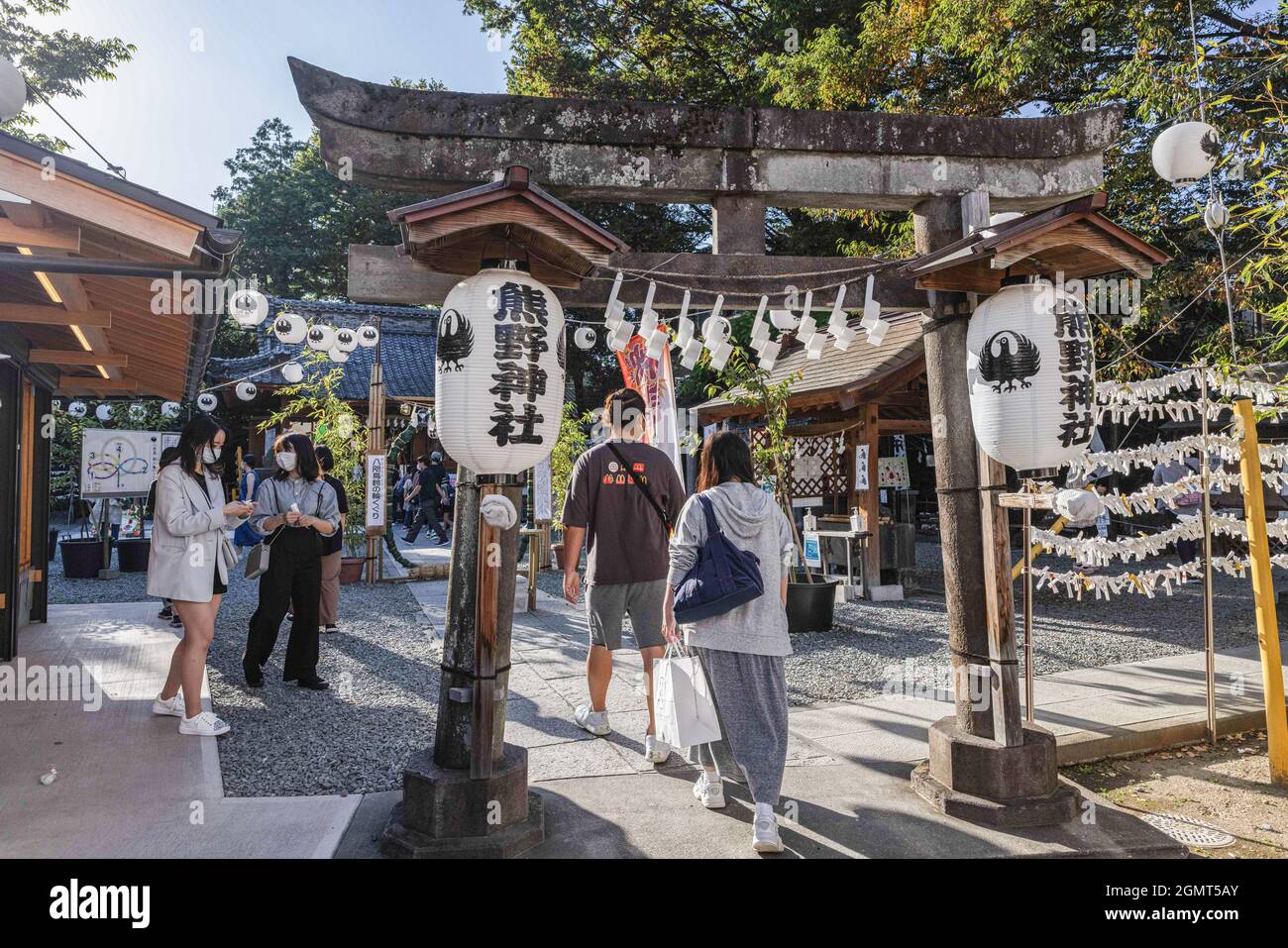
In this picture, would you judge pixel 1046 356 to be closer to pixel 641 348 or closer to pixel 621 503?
pixel 621 503

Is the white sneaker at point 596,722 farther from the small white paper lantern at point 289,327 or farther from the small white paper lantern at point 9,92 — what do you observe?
the small white paper lantern at point 289,327

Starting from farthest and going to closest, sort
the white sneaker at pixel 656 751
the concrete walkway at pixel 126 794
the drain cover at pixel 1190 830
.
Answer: the white sneaker at pixel 656 751 → the drain cover at pixel 1190 830 → the concrete walkway at pixel 126 794

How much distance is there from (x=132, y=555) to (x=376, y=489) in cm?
461

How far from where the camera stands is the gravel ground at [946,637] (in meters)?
7.01

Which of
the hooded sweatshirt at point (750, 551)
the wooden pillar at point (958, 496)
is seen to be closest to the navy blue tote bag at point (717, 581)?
the hooded sweatshirt at point (750, 551)

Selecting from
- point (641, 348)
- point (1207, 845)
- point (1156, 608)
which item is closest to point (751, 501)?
point (1207, 845)

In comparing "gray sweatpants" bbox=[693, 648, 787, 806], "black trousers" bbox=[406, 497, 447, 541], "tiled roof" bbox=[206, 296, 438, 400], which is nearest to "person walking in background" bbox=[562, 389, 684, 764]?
"gray sweatpants" bbox=[693, 648, 787, 806]

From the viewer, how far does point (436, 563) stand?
12.6 m

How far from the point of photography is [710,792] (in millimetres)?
4074

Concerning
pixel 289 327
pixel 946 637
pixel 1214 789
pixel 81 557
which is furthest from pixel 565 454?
pixel 1214 789

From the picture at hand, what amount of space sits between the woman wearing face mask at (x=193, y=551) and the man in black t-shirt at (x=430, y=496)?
486 inches

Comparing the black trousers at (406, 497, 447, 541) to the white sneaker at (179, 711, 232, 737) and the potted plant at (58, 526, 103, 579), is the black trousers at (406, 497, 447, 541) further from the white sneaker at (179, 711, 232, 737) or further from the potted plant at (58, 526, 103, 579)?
the white sneaker at (179, 711, 232, 737)

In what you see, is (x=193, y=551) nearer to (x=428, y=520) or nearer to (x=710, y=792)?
(x=710, y=792)

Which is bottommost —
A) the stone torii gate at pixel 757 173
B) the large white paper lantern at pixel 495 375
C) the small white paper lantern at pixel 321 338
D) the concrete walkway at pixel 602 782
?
the concrete walkway at pixel 602 782
